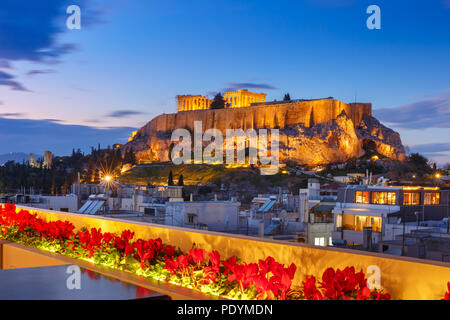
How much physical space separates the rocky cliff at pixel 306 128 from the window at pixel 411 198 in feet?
166

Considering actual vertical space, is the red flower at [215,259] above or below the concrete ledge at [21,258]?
above

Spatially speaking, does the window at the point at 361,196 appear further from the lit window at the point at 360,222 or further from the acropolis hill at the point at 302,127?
the acropolis hill at the point at 302,127

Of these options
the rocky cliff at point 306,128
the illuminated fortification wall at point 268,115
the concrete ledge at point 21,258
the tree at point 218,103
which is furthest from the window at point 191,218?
the tree at point 218,103

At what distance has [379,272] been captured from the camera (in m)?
2.51

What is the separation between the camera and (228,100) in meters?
98.6

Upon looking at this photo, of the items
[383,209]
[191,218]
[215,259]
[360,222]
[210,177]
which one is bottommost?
[360,222]

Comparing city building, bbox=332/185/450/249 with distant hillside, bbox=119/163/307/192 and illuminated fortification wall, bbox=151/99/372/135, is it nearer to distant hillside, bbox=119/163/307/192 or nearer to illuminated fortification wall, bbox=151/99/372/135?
distant hillside, bbox=119/163/307/192

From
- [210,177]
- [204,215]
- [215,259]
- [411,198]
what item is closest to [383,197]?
[411,198]

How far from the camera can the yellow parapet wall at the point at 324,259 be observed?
230 centimetres

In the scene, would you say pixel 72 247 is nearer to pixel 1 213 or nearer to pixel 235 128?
pixel 1 213

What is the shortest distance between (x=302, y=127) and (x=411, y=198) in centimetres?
5607

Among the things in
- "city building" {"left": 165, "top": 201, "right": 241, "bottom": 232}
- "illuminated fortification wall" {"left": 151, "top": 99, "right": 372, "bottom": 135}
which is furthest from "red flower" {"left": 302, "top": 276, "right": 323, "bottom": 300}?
"illuminated fortification wall" {"left": 151, "top": 99, "right": 372, "bottom": 135}

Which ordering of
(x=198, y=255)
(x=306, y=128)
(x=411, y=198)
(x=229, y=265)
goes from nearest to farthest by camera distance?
1. (x=229, y=265)
2. (x=198, y=255)
3. (x=411, y=198)
4. (x=306, y=128)

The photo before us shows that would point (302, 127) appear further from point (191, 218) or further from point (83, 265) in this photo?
point (83, 265)
